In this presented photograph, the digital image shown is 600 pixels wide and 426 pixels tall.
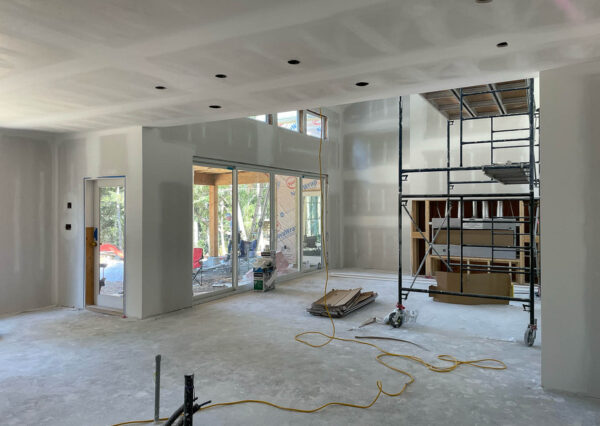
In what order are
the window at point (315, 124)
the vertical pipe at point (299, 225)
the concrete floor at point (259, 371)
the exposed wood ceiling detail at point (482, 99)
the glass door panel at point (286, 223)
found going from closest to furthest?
the concrete floor at point (259, 371), the exposed wood ceiling detail at point (482, 99), the glass door panel at point (286, 223), the vertical pipe at point (299, 225), the window at point (315, 124)

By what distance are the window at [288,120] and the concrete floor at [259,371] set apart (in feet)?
13.6

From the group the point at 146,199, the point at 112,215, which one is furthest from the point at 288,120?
the point at 112,215

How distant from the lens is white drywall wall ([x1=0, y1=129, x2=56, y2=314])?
5.76 metres

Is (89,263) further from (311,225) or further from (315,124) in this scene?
(315,124)

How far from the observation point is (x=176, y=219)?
19.6ft

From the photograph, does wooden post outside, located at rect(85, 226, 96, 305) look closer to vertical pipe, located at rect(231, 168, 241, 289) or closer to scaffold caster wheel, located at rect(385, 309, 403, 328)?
vertical pipe, located at rect(231, 168, 241, 289)

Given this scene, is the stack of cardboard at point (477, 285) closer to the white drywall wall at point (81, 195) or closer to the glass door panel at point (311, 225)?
the glass door panel at point (311, 225)

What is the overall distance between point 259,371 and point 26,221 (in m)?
4.41

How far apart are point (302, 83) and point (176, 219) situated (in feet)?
10.4

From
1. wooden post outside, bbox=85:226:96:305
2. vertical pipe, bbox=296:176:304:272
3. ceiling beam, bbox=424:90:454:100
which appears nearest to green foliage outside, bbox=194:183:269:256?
vertical pipe, bbox=296:176:304:272

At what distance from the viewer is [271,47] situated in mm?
2822

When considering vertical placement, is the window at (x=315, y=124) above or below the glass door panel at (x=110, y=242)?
above

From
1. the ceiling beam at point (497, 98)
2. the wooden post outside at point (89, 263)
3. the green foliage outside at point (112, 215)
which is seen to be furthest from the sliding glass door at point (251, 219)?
the ceiling beam at point (497, 98)

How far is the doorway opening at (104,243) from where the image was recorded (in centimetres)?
589
